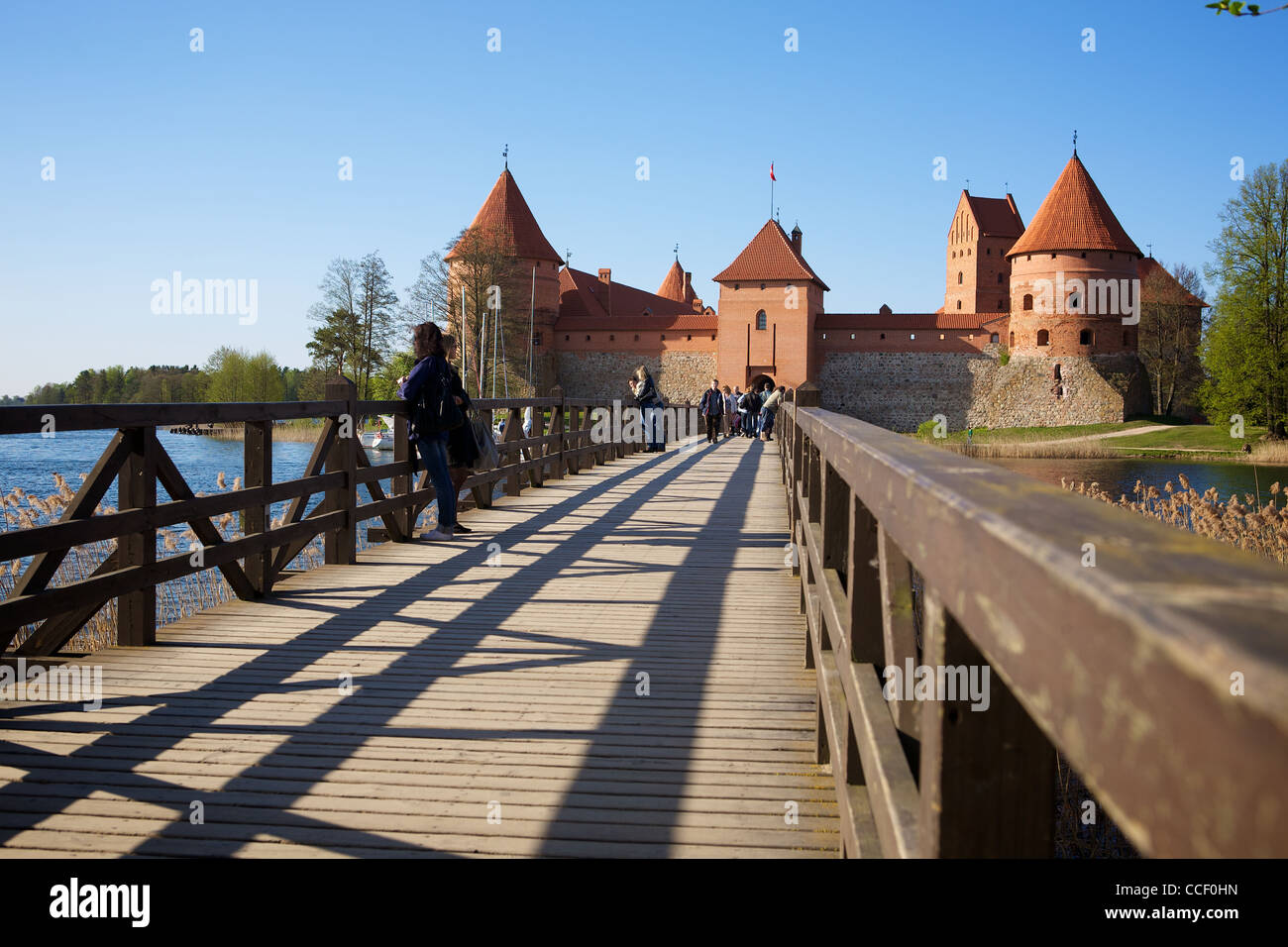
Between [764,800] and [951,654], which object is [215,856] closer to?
[764,800]

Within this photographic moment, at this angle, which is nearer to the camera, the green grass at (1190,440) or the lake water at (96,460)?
the lake water at (96,460)

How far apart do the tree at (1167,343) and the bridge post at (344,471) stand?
2010 inches

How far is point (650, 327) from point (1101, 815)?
4633cm

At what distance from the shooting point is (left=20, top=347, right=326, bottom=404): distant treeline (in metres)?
58.7

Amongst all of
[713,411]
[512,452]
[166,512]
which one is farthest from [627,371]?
[166,512]

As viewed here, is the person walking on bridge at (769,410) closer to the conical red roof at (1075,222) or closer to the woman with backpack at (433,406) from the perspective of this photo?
the woman with backpack at (433,406)

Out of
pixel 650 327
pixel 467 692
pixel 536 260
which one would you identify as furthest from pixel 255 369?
pixel 467 692

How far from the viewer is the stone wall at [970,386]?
151ft

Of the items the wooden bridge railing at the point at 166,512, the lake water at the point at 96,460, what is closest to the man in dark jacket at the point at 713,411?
the lake water at the point at 96,460

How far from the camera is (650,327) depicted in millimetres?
49938

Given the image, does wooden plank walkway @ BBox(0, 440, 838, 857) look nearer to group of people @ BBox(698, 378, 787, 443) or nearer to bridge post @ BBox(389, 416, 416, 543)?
bridge post @ BBox(389, 416, 416, 543)

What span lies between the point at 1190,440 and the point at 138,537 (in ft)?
130

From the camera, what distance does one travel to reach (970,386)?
47.5 meters

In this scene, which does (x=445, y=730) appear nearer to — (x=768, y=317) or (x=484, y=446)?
(x=484, y=446)
